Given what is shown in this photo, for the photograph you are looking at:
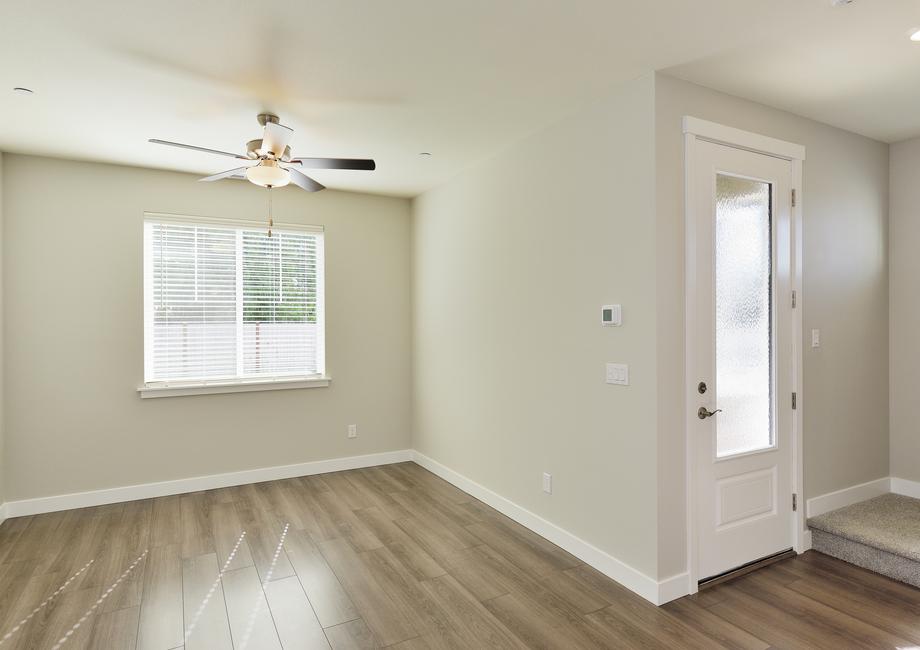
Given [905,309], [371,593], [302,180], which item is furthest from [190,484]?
[905,309]

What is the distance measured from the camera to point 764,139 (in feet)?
9.82

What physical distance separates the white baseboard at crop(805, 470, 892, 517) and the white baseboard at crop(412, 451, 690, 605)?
1.29 meters

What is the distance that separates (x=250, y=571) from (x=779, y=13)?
3.83m

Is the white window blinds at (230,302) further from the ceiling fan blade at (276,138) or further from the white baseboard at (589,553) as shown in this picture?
the white baseboard at (589,553)

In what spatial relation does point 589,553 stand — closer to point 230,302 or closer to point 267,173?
point 267,173

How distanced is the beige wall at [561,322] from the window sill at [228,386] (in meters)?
1.30

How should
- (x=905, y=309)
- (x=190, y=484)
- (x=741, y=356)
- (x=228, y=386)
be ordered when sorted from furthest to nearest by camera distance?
1. (x=228, y=386)
2. (x=190, y=484)
3. (x=905, y=309)
4. (x=741, y=356)

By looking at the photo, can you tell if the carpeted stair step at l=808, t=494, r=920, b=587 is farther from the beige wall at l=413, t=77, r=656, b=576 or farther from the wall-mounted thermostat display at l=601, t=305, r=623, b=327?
the wall-mounted thermostat display at l=601, t=305, r=623, b=327

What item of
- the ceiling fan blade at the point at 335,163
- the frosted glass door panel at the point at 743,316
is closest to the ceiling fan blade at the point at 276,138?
the ceiling fan blade at the point at 335,163

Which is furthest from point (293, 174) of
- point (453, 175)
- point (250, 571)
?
point (250, 571)

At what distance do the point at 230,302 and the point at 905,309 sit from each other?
5362mm

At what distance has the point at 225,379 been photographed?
4625 millimetres

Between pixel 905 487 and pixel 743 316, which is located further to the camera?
pixel 905 487

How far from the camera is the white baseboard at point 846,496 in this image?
332 centimetres
